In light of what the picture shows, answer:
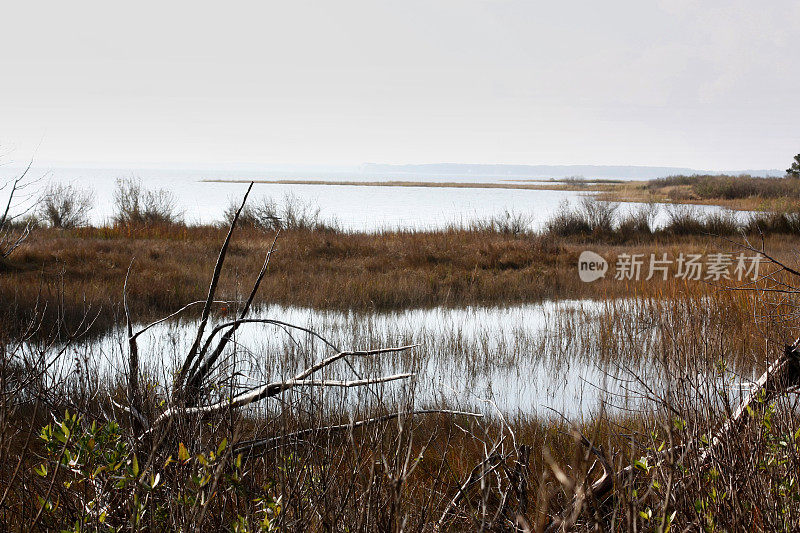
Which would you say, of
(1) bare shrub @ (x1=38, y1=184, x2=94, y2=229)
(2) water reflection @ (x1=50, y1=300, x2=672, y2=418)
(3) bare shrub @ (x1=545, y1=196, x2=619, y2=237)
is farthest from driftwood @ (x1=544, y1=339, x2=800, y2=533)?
(1) bare shrub @ (x1=38, y1=184, x2=94, y2=229)

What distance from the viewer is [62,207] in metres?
18.4

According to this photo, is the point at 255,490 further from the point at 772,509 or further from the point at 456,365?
the point at 456,365

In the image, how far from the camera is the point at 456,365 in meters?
6.07

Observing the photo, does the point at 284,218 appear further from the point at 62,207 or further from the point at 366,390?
the point at 366,390

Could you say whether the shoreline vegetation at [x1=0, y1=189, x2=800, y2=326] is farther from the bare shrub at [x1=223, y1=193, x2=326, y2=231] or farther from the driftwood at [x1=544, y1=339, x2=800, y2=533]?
the driftwood at [x1=544, y1=339, x2=800, y2=533]

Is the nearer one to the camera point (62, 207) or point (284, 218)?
point (284, 218)

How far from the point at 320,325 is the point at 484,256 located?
5.71 metres

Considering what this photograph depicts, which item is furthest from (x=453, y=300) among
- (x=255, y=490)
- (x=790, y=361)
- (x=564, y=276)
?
(x=255, y=490)

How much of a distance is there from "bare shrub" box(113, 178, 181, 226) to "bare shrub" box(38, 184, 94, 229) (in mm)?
1079

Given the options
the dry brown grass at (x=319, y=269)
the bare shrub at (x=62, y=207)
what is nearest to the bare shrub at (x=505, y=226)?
the dry brown grass at (x=319, y=269)

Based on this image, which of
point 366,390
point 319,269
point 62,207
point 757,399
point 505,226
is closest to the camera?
point 757,399

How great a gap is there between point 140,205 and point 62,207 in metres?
2.21

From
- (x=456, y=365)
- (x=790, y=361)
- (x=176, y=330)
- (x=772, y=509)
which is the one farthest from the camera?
(x=176, y=330)

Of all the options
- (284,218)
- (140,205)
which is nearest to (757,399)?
(284,218)
